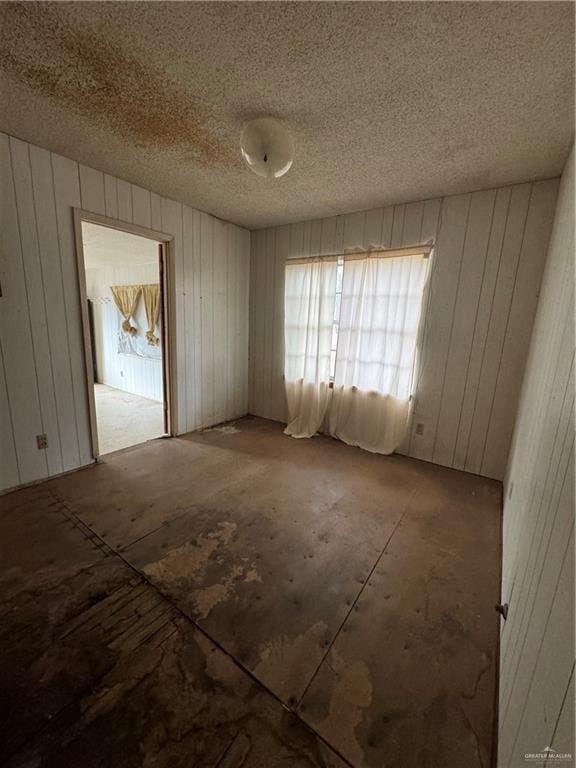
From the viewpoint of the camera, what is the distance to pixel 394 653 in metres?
1.30

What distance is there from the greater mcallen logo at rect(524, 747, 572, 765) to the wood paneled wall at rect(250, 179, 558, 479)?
2486 mm

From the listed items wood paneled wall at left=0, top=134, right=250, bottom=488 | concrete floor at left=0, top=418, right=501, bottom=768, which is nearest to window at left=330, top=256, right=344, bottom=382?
concrete floor at left=0, top=418, right=501, bottom=768

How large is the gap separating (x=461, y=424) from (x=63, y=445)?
3509mm

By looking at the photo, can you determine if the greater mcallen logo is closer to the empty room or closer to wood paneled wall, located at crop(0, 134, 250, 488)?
the empty room

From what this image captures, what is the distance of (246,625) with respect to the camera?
4.58 feet

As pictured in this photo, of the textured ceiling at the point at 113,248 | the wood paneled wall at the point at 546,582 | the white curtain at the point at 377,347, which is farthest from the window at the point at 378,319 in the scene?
the textured ceiling at the point at 113,248

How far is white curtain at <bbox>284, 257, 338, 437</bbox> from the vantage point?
11.3 ft

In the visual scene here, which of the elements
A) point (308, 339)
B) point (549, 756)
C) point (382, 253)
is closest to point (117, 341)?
point (308, 339)

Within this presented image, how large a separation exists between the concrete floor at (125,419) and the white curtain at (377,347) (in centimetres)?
225

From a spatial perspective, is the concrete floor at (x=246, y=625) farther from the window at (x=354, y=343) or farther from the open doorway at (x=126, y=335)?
the open doorway at (x=126, y=335)

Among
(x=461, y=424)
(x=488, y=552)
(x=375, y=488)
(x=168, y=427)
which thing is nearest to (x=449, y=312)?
(x=461, y=424)

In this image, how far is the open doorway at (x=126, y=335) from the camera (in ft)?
12.5

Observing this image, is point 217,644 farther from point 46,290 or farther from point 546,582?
point 46,290

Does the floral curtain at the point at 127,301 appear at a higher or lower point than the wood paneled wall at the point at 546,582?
higher
